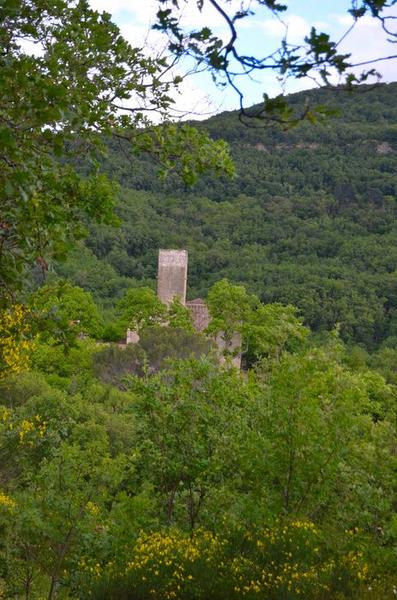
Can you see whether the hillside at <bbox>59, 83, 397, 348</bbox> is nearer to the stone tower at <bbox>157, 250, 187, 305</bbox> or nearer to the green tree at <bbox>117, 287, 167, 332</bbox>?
the stone tower at <bbox>157, 250, 187, 305</bbox>

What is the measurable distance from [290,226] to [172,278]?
2881 cm

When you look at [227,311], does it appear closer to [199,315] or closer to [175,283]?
[199,315]

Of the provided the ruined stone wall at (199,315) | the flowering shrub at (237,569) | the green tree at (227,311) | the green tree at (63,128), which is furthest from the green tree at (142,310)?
the green tree at (63,128)

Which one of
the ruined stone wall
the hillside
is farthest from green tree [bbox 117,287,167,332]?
the hillside

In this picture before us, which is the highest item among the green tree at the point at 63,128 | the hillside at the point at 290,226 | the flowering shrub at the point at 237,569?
the green tree at the point at 63,128

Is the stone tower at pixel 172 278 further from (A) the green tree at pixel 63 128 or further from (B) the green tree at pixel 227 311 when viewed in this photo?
(A) the green tree at pixel 63 128

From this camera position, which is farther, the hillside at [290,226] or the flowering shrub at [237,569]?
the hillside at [290,226]

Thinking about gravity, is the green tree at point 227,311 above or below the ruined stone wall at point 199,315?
above

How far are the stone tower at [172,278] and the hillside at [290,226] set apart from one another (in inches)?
169

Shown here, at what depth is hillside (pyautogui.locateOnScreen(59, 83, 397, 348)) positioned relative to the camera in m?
41.8

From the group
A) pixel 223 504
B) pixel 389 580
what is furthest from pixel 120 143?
pixel 223 504

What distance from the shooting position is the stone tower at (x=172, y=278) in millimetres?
29797

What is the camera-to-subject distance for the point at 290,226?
58031mm

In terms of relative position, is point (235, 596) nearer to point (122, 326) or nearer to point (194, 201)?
point (122, 326)
